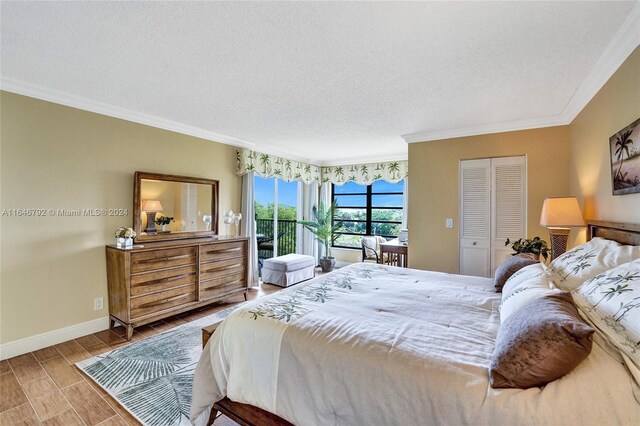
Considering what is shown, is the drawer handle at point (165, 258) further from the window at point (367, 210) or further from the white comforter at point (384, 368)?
the window at point (367, 210)

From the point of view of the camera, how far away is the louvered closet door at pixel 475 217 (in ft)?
12.1

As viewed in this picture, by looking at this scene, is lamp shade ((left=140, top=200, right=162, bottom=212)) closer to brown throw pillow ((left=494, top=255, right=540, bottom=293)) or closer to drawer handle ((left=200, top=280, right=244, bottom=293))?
drawer handle ((left=200, top=280, right=244, bottom=293))

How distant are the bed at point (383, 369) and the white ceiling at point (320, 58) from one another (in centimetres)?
128

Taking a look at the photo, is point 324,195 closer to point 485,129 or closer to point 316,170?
point 316,170

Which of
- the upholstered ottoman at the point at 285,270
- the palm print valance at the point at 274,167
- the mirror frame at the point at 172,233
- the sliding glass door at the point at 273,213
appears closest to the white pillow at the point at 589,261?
the upholstered ottoman at the point at 285,270

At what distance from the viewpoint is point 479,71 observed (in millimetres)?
2258

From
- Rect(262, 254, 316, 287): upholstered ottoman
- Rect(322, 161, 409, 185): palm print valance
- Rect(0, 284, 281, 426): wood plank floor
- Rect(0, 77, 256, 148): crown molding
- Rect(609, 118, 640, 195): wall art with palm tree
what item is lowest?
Rect(0, 284, 281, 426): wood plank floor

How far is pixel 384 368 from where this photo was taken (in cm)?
119

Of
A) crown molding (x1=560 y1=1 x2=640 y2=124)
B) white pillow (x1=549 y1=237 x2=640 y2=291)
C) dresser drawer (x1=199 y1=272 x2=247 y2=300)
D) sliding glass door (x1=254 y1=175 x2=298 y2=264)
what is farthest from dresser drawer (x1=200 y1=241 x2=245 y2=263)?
crown molding (x1=560 y1=1 x2=640 y2=124)

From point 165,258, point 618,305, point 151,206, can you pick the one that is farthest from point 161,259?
point 618,305

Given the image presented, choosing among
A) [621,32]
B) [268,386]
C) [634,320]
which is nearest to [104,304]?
[268,386]

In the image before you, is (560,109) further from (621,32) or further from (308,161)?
(308,161)

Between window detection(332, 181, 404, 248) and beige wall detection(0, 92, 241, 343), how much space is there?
4.15 m

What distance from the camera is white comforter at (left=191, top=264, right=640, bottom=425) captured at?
3.12 feet
